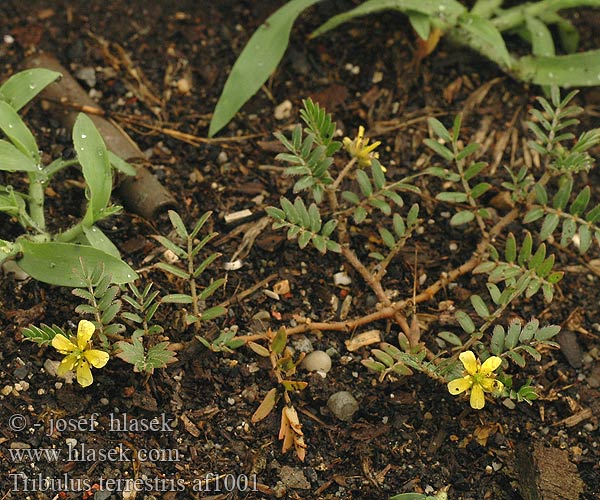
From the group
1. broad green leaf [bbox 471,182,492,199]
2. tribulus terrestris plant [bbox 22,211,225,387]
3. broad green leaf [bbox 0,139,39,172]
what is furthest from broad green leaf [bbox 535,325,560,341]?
broad green leaf [bbox 0,139,39,172]

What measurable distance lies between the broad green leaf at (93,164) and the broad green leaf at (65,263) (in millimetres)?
102

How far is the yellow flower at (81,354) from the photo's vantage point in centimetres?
179

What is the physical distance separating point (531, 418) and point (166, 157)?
4.06 ft

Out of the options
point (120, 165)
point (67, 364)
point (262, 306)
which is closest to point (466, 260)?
point (262, 306)

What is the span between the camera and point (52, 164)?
2166 millimetres

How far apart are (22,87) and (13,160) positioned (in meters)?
0.29

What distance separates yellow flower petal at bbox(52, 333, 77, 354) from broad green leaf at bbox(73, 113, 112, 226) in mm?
351

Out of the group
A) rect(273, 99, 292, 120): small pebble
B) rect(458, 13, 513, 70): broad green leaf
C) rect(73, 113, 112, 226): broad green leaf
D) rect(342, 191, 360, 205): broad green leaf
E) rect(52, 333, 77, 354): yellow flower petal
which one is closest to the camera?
rect(52, 333, 77, 354): yellow flower petal

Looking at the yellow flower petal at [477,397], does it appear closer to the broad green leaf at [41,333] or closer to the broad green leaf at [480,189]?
the broad green leaf at [480,189]

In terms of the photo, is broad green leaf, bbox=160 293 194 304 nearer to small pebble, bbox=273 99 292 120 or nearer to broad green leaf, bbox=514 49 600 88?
small pebble, bbox=273 99 292 120

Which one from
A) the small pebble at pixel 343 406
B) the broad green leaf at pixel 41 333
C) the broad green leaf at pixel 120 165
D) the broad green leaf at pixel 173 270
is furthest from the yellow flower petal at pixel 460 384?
the broad green leaf at pixel 120 165

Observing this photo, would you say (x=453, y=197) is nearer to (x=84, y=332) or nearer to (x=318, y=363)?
(x=318, y=363)

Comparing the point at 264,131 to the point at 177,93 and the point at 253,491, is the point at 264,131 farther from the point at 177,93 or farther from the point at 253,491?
the point at 253,491

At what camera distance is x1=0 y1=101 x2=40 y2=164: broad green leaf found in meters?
2.05
